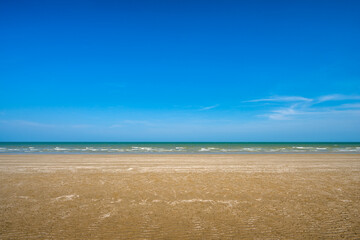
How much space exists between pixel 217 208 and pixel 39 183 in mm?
8440

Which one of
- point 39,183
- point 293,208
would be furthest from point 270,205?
point 39,183

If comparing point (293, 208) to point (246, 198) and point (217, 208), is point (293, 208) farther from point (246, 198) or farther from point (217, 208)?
point (217, 208)

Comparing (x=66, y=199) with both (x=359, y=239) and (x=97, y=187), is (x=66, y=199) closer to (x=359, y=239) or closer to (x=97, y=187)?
(x=97, y=187)

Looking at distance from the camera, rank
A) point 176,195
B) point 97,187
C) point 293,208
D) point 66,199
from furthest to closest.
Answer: point 97,187
point 176,195
point 66,199
point 293,208

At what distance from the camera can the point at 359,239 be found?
422 cm

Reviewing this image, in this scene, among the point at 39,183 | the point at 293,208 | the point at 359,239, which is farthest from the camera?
the point at 39,183

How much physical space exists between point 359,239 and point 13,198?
34.3 feet

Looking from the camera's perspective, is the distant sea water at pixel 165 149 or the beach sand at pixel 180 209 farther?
the distant sea water at pixel 165 149

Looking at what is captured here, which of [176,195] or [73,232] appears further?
[176,195]

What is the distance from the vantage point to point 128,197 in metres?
6.90

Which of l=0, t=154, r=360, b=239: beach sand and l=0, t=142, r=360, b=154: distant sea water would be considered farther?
l=0, t=142, r=360, b=154: distant sea water

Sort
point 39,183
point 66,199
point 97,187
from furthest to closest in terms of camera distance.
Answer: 1. point 39,183
2. point 97,187
3. point 66,199

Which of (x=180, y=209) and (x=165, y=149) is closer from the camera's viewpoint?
(x=180, y=209)

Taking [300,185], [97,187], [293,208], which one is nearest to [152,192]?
[97,187]
